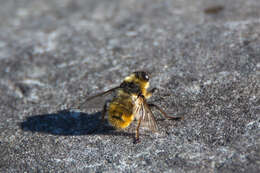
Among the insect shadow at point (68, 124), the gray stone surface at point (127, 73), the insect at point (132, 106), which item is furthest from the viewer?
the insect shadow at point (68, 124)

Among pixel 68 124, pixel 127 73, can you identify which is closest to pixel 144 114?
pixel 68 124

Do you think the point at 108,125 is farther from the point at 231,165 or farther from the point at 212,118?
the point at 231,165

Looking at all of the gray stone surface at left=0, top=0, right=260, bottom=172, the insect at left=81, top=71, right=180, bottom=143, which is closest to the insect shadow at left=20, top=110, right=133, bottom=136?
the gray stone surface at left=0, top=0, right=260, bottom=172

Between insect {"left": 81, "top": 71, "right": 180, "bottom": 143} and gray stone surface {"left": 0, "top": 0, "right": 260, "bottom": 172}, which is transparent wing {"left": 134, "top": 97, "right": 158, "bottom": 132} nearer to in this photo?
insect {"left": 81, "top": 71, "right": 180, "bottom": 143}

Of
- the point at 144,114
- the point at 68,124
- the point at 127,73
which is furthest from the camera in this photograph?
the point at 127,73

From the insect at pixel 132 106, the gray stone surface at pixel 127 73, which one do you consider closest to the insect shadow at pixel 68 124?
the gray stone surface at pixel 127 73

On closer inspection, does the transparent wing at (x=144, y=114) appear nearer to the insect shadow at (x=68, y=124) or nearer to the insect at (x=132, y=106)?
the insect at (x=132, y=106)

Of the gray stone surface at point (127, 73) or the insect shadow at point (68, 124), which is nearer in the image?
the gray stone surface at point (127, 73)

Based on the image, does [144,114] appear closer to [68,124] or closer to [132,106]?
[132,106]
